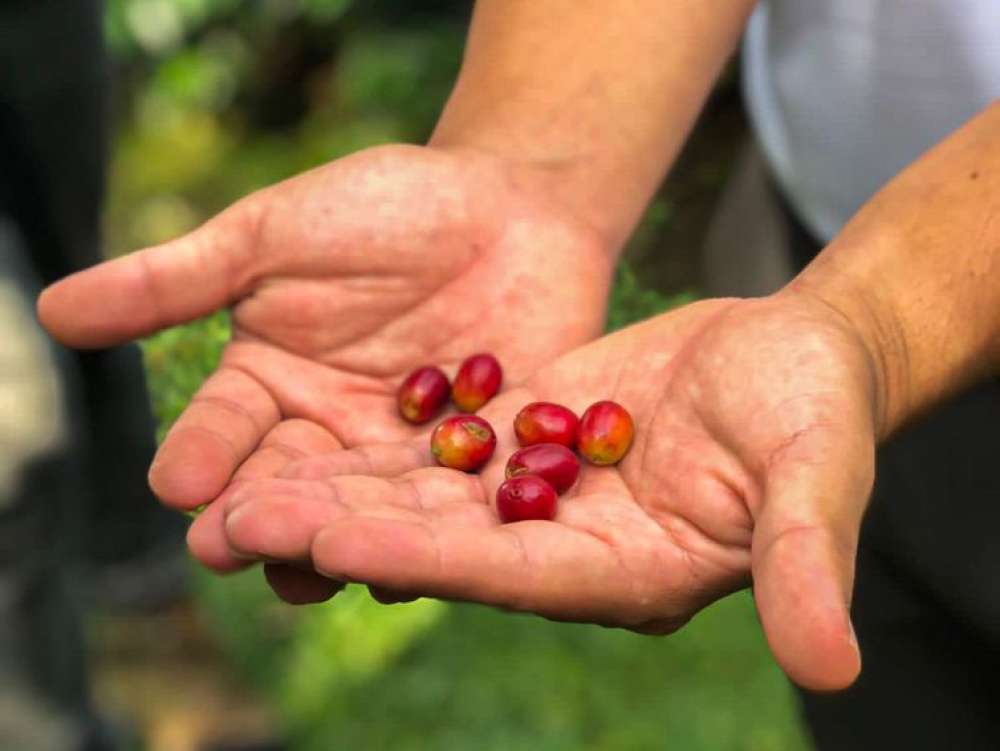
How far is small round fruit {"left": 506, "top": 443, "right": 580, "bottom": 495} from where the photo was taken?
1700 millimetres

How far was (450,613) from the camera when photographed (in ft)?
10.7

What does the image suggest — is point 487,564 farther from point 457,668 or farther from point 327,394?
point 457,668

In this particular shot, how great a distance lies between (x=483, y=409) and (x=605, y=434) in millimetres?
242

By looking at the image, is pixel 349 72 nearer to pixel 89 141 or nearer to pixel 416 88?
pixel 416 88

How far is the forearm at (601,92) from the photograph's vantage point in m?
2.12

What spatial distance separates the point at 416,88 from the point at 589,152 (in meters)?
2.22

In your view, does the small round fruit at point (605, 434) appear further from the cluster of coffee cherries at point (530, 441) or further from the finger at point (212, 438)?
the finger at point (212, 438)

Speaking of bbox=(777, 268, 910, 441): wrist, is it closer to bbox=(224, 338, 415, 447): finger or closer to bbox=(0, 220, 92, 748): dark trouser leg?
bbox=(224, 338, 415, 447): finger

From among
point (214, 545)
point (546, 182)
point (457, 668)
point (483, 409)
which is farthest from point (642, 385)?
point (457, 668)

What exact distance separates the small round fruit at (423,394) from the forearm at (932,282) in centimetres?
51

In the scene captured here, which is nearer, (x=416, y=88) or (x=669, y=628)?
(x=669, y=628)

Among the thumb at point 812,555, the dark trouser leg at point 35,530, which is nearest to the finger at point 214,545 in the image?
the thumb at point 812,555

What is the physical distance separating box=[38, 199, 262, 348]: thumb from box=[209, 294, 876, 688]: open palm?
364mm

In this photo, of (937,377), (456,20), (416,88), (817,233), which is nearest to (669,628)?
(937,377)
